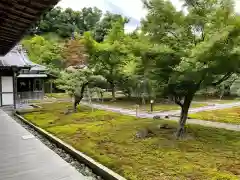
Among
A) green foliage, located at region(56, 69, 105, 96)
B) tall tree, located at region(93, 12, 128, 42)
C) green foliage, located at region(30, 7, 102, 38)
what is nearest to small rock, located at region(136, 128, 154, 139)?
green foliage, located at region(56, 69, 105, 96)

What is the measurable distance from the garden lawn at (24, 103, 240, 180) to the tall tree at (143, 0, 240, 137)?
1.06 m

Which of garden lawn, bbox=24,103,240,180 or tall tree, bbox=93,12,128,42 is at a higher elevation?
tall tree, bbox=93,12,128,42

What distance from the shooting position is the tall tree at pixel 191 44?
262 inches

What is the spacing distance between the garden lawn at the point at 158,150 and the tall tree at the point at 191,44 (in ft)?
3.49

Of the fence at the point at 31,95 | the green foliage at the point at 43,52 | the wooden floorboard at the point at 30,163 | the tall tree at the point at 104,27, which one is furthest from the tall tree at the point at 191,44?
the tall tree at the point at 104,27

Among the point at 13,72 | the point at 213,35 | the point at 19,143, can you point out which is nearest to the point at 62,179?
the point at 19,143

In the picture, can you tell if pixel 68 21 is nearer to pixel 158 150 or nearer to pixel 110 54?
pixel 110 54

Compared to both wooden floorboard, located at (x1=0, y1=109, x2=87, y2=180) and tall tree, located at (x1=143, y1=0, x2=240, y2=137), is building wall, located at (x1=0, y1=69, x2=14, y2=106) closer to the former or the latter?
wooden floorboard, located at (x1=0, y1=109, x2=87, y2=180)

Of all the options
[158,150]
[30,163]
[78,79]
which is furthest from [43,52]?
[158,150]

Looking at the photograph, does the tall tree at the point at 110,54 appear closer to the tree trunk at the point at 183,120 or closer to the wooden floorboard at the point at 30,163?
the tree trunk at the point at 183,120

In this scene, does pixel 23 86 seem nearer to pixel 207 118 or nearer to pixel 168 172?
pixel 207 118

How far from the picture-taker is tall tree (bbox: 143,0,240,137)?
21.9 ft

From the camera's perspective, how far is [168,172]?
17.2 ft

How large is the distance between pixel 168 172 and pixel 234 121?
7432 millimetres
